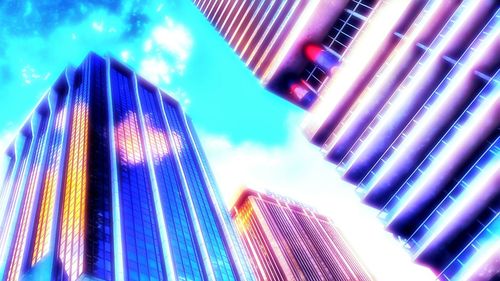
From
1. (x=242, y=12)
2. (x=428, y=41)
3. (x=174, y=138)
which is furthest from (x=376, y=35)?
(x=174, y=138)

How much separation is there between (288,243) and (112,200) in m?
54.5

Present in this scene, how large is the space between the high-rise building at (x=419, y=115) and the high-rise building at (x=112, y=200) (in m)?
37.1

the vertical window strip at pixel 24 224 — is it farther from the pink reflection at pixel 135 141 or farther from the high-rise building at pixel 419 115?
the high-rise building at pixel 419 115

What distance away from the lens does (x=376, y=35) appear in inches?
957

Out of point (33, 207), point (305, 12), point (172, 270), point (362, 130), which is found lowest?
point (33, 207)

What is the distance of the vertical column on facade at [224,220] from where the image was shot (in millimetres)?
73812

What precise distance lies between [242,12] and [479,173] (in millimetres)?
22718

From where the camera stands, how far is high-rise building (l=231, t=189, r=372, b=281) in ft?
315

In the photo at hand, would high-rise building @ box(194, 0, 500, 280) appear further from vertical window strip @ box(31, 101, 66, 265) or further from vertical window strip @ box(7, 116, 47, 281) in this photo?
vertical window strip @ box(7, 116, 47, 281)

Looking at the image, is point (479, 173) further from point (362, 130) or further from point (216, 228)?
point (216, 228)

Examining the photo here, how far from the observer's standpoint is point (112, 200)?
6391 centimetres

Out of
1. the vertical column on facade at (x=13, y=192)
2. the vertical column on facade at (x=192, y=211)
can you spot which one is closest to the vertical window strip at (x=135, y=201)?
the vertical column on facade at (x=192, y=211)

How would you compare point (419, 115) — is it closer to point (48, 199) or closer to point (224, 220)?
point (224, 220)

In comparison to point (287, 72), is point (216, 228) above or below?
below
